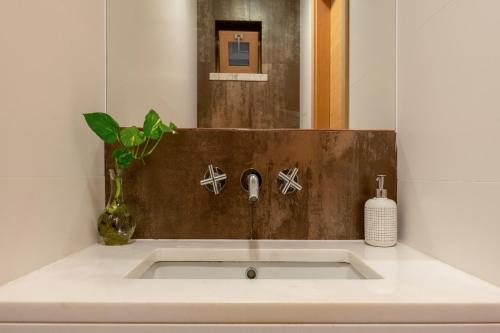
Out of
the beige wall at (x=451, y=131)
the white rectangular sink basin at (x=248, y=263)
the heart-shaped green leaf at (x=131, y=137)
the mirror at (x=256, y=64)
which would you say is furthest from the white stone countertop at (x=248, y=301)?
the mirror at (x=256, y=64)

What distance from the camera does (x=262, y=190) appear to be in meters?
0.93

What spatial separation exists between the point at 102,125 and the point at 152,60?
0.97ft

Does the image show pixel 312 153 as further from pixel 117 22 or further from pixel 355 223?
pixel 117 22

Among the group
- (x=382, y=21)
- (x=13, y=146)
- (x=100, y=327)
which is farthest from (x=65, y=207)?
(x=382, y=21)

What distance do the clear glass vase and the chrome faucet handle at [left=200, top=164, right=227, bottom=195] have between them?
0.20 meters

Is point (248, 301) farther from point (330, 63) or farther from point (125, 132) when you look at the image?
point (330, 63)

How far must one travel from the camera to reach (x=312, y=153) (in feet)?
3.07

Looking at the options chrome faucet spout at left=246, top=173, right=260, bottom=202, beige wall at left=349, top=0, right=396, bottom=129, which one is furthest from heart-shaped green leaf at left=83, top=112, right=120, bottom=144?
beige wall at left=349, top=0, right=396, bottom=129

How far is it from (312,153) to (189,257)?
1.35ft

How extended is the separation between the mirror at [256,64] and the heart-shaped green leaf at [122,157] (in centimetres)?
15

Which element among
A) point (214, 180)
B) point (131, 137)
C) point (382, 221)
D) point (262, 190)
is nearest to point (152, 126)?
point (131, 137)

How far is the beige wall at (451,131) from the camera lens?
1.88 feet

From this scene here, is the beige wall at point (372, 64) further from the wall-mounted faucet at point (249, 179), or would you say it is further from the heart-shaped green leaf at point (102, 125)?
the heart-shaped green leaf at point (102, 125)

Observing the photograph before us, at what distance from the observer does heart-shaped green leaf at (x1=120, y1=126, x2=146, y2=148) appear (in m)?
0.83
